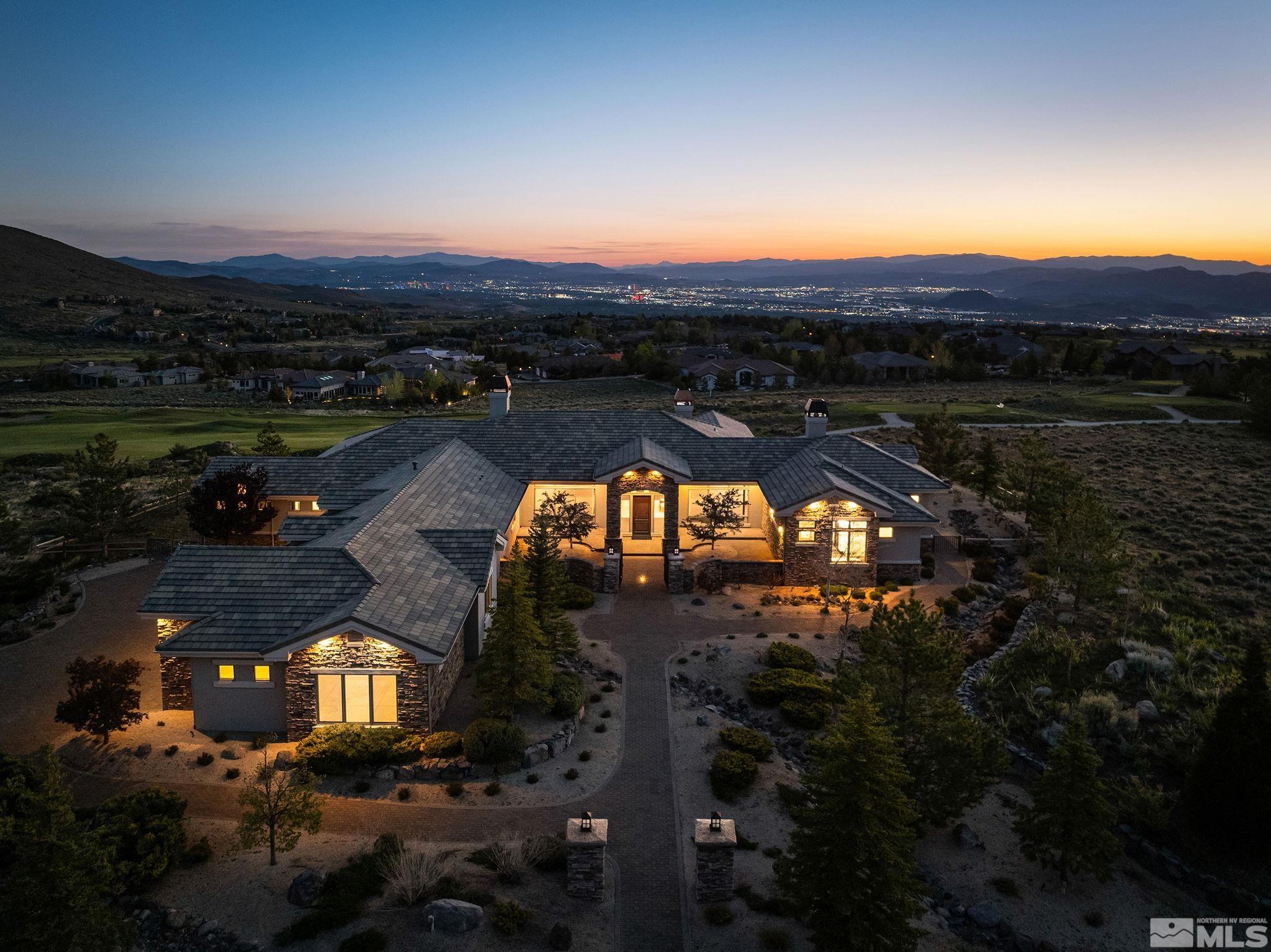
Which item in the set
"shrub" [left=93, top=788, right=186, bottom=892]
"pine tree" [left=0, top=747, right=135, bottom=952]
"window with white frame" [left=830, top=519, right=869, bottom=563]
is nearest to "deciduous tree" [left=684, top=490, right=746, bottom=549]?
"window with white frame" [left=830, top=519, right=869, bottom=563]

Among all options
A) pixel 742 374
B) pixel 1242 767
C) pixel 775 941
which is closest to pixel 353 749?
pixel 775 941

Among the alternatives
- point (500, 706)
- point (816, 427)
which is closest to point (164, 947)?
point (500, 706)

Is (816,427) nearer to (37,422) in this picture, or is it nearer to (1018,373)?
(37,422)

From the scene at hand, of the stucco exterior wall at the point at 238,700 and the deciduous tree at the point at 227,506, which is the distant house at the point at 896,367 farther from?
the stucco exterior wall at the point at 238,700

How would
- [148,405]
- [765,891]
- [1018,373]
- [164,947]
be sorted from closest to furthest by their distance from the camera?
1. [164,947]
2. [765,891]
3. [148,405]
4. [1018,373]

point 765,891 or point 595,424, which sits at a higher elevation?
point 595,424

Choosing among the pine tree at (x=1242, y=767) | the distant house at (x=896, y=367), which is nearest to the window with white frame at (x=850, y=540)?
the pine tree at (x=1242, y=767)

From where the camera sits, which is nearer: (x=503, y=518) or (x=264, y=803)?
(x=264, y=803)
